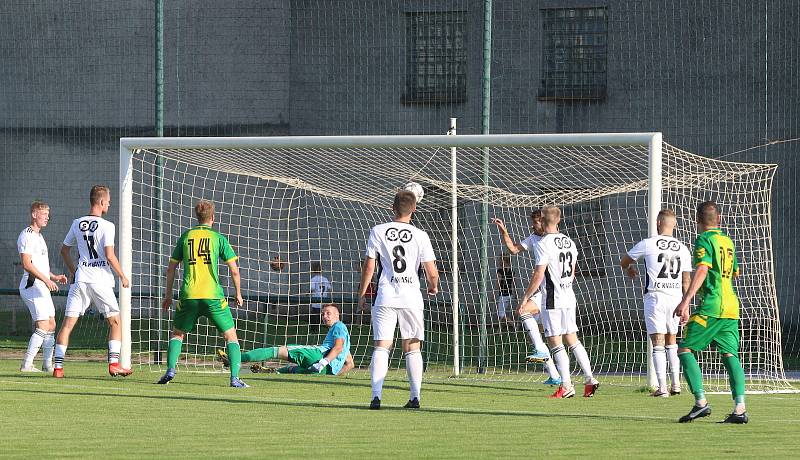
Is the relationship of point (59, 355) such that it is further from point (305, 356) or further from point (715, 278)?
point (715, 278)

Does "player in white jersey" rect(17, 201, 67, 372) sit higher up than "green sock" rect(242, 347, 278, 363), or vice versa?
"player in white jersey" rect(17, 201, 67, 372)

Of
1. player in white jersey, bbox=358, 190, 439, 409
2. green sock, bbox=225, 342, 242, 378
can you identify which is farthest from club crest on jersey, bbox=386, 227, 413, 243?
green sock, bbox=225, 342, 242, 378

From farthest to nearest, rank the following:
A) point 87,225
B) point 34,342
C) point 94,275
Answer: point 34,342 < point 94,275 < point 87,225

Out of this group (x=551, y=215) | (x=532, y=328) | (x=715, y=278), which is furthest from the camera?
(x=532, y=328)

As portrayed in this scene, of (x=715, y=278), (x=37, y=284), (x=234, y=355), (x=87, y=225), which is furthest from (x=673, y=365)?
(x=37, y=284)

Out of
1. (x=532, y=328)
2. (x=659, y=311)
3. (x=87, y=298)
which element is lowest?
(x=532, y=328)

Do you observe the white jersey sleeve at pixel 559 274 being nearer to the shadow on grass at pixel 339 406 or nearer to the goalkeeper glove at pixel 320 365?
the shadow on grass at pixel 339 406

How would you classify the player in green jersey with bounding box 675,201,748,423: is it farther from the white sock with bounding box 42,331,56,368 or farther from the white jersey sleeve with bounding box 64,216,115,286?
the white sock with bounding box 42,331,56,368

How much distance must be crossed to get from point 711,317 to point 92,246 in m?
6.85

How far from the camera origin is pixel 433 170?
17.1 m

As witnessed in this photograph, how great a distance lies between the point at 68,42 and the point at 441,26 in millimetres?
7612

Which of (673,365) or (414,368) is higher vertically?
(414,368)

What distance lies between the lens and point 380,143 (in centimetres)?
1377

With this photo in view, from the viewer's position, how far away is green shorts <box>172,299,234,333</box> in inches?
486
